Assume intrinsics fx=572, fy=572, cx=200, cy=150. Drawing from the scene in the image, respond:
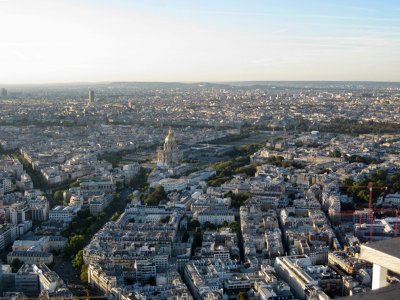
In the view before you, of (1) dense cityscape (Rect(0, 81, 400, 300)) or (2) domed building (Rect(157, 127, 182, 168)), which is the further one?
(2) domed building (Rect(157, 127, 182, 168))

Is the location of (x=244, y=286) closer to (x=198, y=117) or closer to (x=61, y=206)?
(x=61, y=206)

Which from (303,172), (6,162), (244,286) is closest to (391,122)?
(303,172)

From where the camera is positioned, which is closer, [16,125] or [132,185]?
[132,185]

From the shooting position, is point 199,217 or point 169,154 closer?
point 199,217

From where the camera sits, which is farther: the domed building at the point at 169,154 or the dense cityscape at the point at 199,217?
the domed building at the point at 169,154

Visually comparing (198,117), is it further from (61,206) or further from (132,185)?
(61,206)

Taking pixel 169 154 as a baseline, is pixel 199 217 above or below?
below

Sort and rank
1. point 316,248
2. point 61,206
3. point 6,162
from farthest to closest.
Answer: point 6,162 → point 61,206 → point 316,248

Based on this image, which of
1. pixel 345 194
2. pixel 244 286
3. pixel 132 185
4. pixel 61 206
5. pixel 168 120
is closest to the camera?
pixel 244 286
